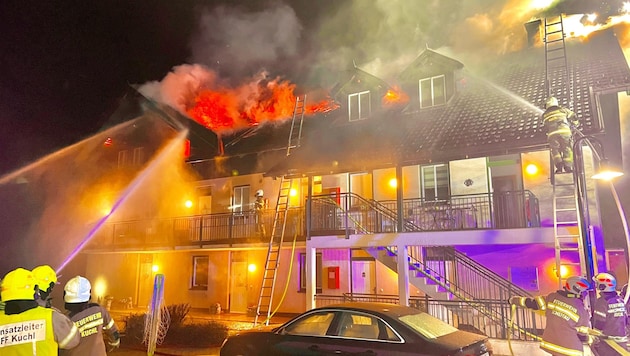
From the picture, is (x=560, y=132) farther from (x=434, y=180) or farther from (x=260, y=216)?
(x=260, y=216)

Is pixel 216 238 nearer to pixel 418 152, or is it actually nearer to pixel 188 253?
pixel 188 253

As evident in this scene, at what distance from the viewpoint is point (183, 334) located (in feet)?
37.0

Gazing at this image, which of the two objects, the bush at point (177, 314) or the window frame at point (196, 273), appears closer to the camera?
the bush at point (177, 314)

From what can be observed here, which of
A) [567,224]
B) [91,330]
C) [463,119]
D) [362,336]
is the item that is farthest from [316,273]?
[91,330]

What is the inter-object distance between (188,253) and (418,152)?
12.3 metres

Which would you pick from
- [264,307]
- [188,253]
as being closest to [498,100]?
[264,307]

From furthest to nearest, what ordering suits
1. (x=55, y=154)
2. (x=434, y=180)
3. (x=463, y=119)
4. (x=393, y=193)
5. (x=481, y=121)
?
1. (x=55, y=154)
2. (x=393, y=193)
3. (x=434, y=180)
4. (x=463, y=119)
5. (x=481, y=121)

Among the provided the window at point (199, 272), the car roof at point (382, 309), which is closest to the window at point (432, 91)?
the car roof at point (382, 309)

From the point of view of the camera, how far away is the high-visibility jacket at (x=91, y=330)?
174 inches

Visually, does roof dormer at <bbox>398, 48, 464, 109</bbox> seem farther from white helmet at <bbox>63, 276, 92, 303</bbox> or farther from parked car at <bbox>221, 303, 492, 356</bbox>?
white helmet at <bbox>63, 276, 92, 303</bbox>

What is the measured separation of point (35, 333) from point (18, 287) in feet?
1.31

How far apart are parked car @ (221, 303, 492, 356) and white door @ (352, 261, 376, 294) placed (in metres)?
8.91

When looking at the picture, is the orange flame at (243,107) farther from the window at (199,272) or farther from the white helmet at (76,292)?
the white helmet at (76,292)

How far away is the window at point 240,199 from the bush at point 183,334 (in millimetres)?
7207
